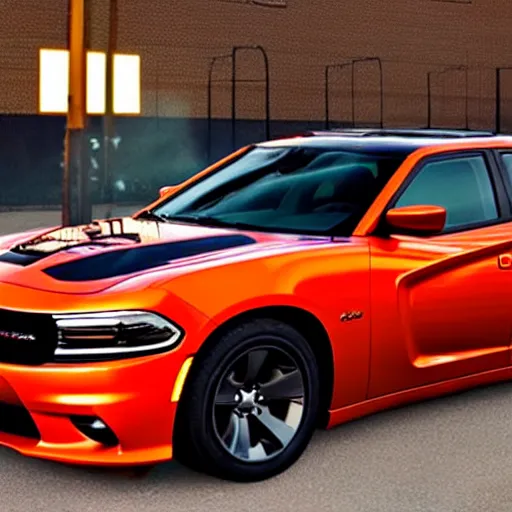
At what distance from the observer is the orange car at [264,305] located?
14.2ft

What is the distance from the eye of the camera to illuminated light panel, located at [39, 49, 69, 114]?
10.5 meters

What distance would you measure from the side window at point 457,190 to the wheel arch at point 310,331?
1.00m

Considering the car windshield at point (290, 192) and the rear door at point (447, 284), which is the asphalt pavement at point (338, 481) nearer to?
the rear door at point (447, 284)

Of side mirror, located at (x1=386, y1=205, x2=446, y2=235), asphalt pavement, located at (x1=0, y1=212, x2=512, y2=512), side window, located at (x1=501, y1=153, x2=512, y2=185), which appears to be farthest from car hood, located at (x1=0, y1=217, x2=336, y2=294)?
side window, located at (x1=501, y1=153, x2=512, y2=185)

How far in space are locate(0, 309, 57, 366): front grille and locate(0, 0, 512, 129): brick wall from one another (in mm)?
21580

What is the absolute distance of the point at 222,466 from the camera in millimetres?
4547

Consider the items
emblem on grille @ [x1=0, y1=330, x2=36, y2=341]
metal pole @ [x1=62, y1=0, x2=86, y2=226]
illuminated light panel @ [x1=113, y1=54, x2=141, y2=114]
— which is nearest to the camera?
emblem on grille @ [x1=0, y1=330, x2=36, y2=341]

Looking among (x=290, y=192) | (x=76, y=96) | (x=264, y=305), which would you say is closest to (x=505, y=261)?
(x=290, y=192)

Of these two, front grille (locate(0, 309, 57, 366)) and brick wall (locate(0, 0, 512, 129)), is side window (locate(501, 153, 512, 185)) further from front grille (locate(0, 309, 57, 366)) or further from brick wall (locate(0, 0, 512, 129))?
brick wall (locate(0, 0, 512, 129))

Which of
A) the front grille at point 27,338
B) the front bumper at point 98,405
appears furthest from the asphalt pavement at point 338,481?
the front grille at point 27,338

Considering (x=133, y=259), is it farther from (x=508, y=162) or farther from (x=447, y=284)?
(x=508, y=162)

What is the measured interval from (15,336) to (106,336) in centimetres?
39

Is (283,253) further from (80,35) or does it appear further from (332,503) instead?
(80,35)

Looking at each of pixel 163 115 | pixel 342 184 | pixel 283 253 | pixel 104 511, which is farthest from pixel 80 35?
pixel 163 115
